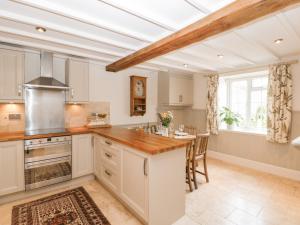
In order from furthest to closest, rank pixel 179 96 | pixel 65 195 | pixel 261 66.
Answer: pixel 179 96 < pixel 261 66 < pixel 65 195

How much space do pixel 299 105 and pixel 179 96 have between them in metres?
2.68

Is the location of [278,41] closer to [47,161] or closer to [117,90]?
[117,90]

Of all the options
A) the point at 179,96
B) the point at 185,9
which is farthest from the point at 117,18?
the point at 179,96

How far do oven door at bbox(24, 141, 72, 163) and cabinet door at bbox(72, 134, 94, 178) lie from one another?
12 centimetres

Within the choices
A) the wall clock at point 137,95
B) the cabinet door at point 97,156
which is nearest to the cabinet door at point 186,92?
the wall clock at point 137,95

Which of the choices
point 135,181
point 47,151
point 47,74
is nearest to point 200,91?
point 135,181

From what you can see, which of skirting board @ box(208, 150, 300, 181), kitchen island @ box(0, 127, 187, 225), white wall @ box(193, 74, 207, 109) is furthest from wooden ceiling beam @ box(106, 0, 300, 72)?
skirting board @ box(208, 150, 300, 181)

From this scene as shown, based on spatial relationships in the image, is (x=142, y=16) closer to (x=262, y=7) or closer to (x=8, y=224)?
(x=262, y=7)

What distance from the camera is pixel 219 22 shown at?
1.67 m

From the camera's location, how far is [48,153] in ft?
9.00

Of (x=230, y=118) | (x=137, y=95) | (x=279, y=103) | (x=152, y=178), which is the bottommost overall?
(x=152, y=178)

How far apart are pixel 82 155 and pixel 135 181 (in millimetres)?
1492

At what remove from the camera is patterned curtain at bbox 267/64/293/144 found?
10.9 feet

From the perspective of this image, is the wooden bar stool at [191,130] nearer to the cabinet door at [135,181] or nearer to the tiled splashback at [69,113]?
the tiled splashback at [69,113]
